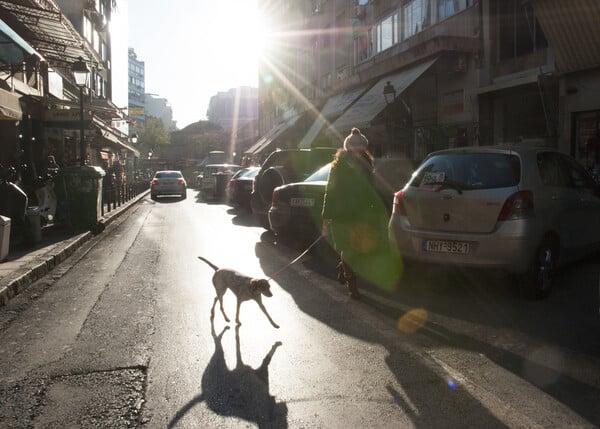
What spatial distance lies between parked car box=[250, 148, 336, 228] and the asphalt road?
407 centimetres

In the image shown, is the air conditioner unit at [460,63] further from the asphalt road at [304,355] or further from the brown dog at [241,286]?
the brown dog at [241,286]

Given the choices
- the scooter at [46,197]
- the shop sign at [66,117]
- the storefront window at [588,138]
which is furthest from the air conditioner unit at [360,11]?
the scooter at [46,197]

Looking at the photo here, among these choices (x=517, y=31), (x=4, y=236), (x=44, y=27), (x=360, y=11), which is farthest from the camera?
(x=360, y=11)

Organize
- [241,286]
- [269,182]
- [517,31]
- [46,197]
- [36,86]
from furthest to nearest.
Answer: [36,86] < [517,31] < [46,197] < [269,182] < [241,286]

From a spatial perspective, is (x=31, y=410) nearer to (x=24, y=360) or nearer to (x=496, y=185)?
(x=24, y=360)

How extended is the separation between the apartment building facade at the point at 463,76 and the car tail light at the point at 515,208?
8.15 metres

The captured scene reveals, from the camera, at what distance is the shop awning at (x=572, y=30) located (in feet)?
39.1

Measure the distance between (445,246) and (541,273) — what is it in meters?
1.05

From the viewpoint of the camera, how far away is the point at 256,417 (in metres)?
3.16

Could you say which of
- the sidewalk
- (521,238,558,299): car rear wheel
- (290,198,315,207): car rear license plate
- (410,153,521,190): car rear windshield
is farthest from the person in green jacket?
the sidewalk

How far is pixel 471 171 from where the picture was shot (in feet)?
20.2

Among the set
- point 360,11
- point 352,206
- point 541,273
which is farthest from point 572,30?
point 360,11

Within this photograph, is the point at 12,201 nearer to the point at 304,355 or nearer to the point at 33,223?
the point at 33,223

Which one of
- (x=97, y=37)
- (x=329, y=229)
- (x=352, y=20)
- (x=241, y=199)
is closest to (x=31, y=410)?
(x=329, y=229)
